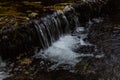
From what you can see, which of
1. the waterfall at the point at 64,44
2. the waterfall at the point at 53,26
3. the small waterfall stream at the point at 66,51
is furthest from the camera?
the waterfall at the point at 53,26

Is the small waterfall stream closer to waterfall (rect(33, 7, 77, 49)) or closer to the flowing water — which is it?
the flowing water

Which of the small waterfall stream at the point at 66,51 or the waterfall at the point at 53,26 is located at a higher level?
the waterfall at the point at 53,26

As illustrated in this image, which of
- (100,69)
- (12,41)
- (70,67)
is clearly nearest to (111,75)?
(100,69)

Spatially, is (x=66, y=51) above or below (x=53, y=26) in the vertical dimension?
below

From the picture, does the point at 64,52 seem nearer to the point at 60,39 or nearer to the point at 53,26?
the point at 60,39

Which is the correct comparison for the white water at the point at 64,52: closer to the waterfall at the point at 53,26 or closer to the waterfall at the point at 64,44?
the waterfall at the point at 64,44

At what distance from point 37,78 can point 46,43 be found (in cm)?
→ 189

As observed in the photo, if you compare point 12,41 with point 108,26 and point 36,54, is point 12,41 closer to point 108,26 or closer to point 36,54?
point 36,54

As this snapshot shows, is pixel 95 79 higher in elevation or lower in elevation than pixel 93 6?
lower

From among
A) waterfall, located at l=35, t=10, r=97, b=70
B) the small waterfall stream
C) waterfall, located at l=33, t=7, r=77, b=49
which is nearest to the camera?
the small waterfall stream

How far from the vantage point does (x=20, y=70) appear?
20.5 ft

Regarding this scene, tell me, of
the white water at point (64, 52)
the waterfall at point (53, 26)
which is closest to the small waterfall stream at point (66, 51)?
the white water at point (64, 52)

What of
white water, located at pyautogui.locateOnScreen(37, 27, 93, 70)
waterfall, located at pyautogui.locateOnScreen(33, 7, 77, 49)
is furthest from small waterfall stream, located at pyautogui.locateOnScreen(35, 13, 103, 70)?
waterfall, located at pyautogui.locateOnScreen(33, 7, 77, 49)

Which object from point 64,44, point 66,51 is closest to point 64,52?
point 66,51
